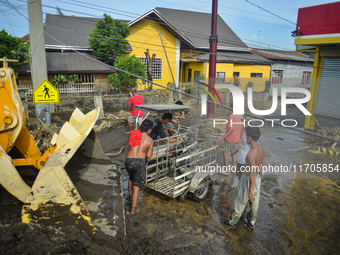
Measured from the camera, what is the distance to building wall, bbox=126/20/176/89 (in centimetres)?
2123

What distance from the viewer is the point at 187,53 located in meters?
23.9

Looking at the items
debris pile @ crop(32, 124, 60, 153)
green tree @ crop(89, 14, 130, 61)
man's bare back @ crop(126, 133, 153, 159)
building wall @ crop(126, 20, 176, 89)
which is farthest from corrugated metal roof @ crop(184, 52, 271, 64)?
man's bare back @ crop(126, 133, 153, 159)

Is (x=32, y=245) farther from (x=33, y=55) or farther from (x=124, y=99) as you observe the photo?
(x=124, y=99)

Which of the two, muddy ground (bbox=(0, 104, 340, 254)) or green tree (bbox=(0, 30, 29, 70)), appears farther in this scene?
green tree (bbox=(0, 30, 29, 70))

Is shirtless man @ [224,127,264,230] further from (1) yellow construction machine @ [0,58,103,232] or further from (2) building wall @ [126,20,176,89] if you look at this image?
(2) building wall @ [126,20,176,89]

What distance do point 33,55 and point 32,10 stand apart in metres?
1.45

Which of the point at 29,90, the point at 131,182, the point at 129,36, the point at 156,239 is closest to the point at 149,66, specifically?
the point at 129,36

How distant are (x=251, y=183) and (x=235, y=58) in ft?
66.6

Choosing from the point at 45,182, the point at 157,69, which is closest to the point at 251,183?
the point at 45,182

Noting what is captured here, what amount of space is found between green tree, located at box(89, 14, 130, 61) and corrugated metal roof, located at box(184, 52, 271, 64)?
657 cm

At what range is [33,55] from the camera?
8.30 meters

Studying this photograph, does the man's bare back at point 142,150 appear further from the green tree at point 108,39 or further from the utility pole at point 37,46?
the green tree at point 108,39

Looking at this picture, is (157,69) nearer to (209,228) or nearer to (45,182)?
(209,228)

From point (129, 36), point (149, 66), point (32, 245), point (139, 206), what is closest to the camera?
point (32, 245)
